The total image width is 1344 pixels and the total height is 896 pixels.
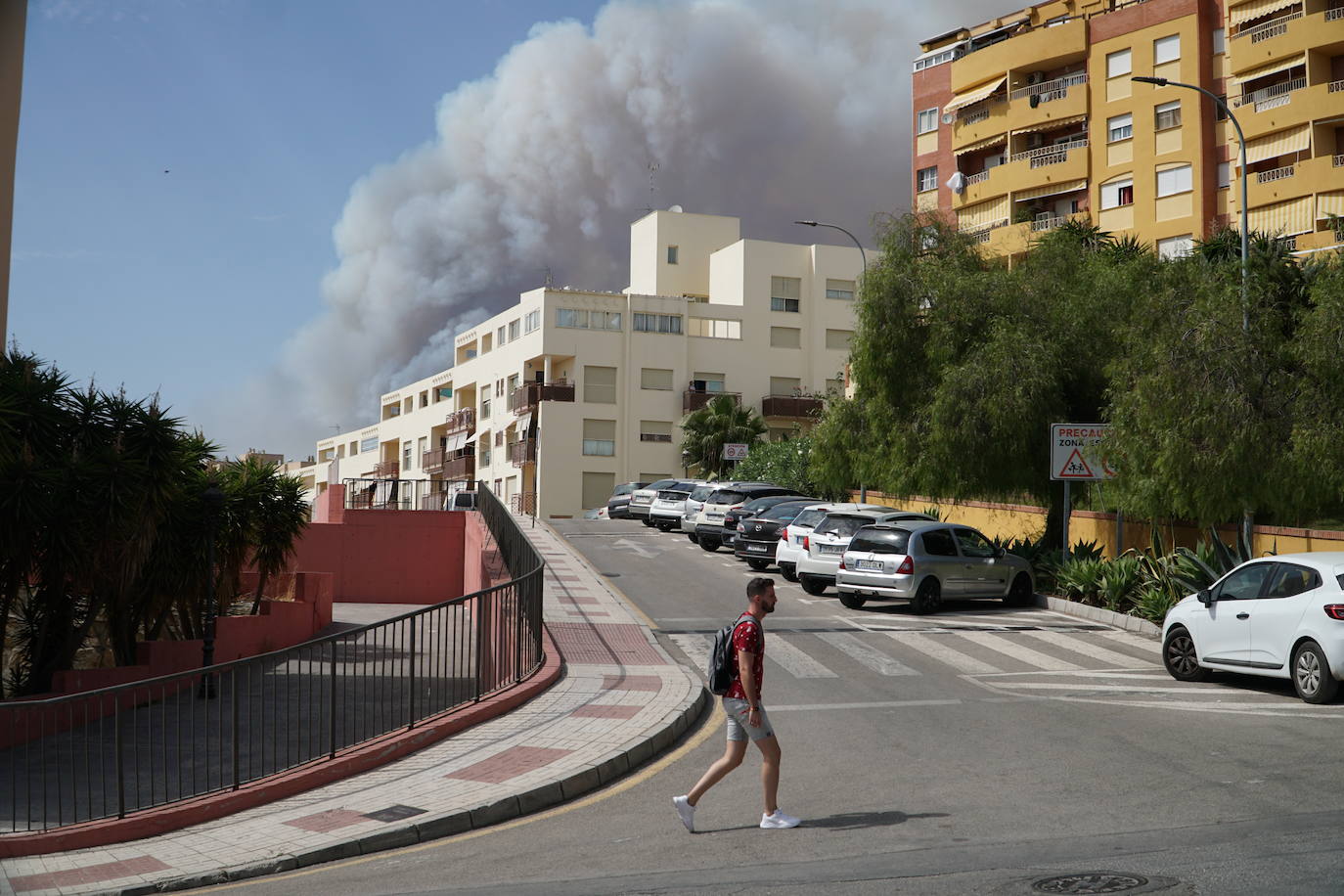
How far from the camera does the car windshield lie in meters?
23.8

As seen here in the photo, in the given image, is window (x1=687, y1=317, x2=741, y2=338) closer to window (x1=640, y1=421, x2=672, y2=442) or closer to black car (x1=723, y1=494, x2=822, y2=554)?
window (x1=640, y1=421, x2=672, y2=442)

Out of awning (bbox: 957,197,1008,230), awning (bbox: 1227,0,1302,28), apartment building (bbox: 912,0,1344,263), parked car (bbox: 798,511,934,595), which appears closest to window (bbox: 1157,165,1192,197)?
apartment building (bbox: 912,0,1344,263)

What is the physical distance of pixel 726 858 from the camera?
7723 millimetres

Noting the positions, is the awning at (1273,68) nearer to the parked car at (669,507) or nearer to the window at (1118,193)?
the window at (1118,193)

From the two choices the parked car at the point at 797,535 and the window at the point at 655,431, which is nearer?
the parked car at the point at 797,535

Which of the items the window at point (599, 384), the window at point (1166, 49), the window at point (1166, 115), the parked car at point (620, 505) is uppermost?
the window at point (1166, 49)

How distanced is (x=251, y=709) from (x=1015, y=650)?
10.8m

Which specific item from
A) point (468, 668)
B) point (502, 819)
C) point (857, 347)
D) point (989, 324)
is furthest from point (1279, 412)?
point (502, 819)

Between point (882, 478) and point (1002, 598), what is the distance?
20.8ft

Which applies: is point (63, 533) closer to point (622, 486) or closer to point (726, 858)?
point (726, 858)

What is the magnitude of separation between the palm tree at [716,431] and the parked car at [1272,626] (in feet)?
147

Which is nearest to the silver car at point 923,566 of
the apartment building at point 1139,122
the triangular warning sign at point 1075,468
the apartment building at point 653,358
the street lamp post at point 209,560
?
the triangular warning sign at point 1075,468

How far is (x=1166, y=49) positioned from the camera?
151 ft

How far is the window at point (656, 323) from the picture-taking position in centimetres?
6569
